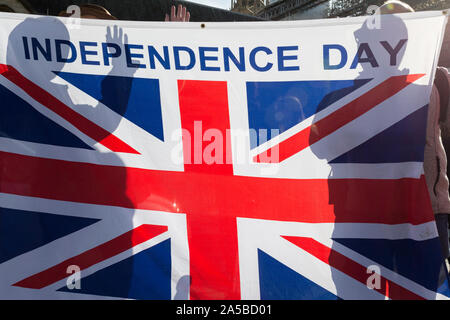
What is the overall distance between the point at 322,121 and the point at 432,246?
78cm

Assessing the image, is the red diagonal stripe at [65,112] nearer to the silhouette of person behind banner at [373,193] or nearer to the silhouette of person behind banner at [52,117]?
the silhouette of person behind banner at [52,117]

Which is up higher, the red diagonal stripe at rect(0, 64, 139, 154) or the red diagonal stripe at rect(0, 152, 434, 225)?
the red diagonal stripe at rect(0, 64, 139, 154)

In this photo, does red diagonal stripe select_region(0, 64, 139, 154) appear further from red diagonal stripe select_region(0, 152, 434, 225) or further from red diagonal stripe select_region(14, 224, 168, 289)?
red diagonal stripe select_region(14, 224, 168, 289)

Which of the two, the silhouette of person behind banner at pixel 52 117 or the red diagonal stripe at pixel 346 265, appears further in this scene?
the silhouette of person behind banner at pixel 52 117

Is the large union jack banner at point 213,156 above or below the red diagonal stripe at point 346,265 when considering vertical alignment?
above

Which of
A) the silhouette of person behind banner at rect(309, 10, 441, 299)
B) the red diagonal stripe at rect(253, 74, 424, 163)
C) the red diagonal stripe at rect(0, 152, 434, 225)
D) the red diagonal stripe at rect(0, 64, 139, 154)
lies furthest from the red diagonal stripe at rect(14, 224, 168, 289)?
the silhouette of person behind banner at rect(309, 10, 441, 299)

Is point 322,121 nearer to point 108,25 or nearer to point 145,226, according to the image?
point 145,226

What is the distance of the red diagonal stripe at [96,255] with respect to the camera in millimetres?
1680

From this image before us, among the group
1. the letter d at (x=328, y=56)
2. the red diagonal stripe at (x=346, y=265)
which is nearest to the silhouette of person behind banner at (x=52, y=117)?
the red diagonal stripe at (x=346, y=265)

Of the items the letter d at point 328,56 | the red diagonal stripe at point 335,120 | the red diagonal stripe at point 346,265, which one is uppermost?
the letter d at point 328,56

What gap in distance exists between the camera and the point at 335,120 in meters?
1.72

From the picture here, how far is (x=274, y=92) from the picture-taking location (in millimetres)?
1740

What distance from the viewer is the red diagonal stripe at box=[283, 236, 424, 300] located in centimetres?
160

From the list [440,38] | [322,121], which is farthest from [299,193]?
[440,38]
